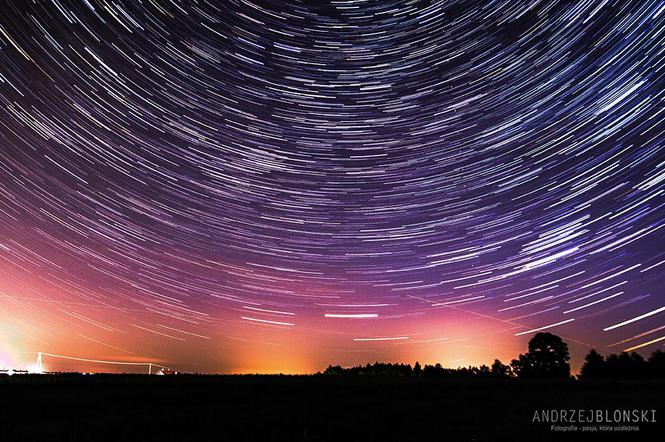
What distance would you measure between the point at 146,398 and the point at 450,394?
41.9 ft

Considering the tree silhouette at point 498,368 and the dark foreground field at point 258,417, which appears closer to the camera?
the dark foreground field at point 258,417

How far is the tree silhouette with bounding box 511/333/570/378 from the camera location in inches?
1996

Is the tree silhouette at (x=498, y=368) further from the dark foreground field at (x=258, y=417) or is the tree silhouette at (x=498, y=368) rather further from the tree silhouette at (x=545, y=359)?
the dark foreground field at (x=258, y=417)

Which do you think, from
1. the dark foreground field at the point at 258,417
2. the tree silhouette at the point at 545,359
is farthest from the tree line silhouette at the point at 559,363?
the dark foreground field at the point at 258,417

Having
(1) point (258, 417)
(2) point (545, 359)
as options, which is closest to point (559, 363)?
(2) point (545, 359)

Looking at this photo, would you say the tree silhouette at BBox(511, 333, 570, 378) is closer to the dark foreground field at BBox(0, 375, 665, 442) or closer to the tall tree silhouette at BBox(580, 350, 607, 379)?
the tall tree silhouette at BBox(580, 350, 607, 379)

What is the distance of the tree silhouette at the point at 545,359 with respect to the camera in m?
50.7

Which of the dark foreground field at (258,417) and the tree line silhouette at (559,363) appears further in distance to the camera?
the tree line silhouette at (559,363)

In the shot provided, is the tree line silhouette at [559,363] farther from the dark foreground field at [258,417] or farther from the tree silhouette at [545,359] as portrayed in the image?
the dark foreground field at [258,417]

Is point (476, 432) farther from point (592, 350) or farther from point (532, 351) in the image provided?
point (592, 350)

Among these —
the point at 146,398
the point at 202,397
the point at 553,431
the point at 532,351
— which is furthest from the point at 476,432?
the point at 532,351

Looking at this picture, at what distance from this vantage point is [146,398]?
1567 cm

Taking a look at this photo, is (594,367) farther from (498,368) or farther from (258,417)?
(258,417)

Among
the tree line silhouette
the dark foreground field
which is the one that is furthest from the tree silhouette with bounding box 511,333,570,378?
the dark foreground field
